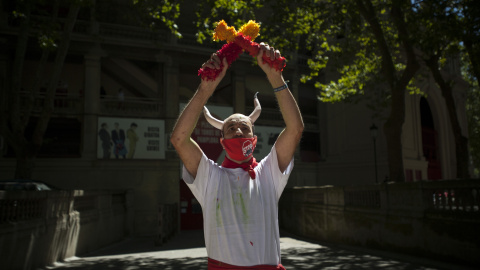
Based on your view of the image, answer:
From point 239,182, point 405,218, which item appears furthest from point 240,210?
point 405,218

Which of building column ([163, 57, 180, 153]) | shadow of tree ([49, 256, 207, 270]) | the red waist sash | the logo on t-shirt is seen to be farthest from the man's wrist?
building column ([163, 57, 180, 153])

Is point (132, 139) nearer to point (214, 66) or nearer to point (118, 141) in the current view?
point (118, 141)

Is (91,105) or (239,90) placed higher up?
(239,90)

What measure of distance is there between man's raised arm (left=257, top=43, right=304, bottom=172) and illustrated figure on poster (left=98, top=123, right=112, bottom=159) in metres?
19.0

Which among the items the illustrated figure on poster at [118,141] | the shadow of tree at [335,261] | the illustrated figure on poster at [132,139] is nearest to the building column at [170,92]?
the illustrated figure on poster at [132,139]

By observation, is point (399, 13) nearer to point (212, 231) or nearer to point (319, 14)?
point (319, 14)

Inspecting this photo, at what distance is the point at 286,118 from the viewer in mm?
2781

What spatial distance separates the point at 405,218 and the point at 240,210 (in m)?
8.56

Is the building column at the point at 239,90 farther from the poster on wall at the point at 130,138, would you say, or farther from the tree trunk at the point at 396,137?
the tree trunk at the point at 396,137

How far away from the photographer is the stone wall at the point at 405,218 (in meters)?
8.41

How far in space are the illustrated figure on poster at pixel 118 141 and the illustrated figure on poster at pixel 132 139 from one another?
0.24m

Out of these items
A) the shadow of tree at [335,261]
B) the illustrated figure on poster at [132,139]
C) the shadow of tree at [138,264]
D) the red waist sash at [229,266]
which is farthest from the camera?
the illustrated figure on poster at [132,139]

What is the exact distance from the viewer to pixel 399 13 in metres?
13.3

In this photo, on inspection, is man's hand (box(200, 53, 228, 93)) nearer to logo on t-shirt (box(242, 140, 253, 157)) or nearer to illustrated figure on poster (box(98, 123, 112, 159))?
logo on t-shirt (box(242, 140, 253, 157))
